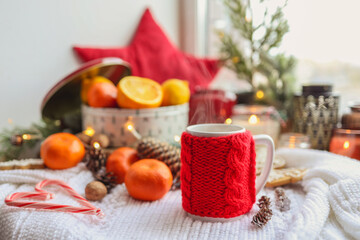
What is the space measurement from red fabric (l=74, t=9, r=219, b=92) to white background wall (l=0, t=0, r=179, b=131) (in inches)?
2.9

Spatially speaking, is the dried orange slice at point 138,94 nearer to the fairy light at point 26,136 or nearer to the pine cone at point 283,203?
the fairy light at point 26,136

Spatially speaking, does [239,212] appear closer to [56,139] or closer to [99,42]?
[56,139]

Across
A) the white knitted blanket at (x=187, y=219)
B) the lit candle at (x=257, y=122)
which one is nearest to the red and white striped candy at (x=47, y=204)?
the white knitted blanket at (x=187, y=219)

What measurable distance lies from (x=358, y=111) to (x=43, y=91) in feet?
3.15

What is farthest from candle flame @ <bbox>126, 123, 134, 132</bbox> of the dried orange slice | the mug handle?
the mug handle

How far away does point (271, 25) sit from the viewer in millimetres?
1064

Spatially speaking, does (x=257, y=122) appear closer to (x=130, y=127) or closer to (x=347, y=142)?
(x=347, y=142)

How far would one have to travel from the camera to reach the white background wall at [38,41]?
3.26 ft

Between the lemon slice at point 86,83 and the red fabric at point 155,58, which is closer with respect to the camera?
the lemon slice at point 86,83

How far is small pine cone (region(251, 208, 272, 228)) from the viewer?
52 centimetres

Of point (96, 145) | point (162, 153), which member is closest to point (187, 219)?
point (162, 153)

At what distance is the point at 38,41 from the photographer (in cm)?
106

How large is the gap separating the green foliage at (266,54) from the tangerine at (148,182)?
22.8 inches

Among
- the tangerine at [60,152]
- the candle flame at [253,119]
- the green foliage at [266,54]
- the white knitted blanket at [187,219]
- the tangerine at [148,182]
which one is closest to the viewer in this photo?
the white knitted blanket at [187,219]
